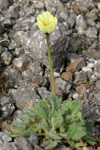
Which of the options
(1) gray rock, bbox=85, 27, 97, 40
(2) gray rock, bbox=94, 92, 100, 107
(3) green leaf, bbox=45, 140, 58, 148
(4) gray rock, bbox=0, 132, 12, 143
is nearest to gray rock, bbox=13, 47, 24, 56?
(1) gray rock, bbox=85, 27, 97, 40

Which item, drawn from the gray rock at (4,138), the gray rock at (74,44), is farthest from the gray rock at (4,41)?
the gray rock at (4,138)

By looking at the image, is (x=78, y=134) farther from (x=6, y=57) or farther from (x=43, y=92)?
(x=6, y=57)

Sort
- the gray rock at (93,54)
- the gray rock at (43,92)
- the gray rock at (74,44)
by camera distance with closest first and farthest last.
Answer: the gray rock at (43,92), the gray rock at (93,54), the gray rock at (74,44)

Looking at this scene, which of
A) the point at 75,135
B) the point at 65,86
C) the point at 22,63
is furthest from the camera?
the point at 22,63

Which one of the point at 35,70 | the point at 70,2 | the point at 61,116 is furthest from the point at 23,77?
the point at 70,2

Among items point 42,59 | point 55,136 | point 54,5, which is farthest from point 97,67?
point 54,5

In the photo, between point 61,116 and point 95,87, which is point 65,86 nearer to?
point 95,87

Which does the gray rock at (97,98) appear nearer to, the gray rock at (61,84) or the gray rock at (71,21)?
the gray rock at (61,84)

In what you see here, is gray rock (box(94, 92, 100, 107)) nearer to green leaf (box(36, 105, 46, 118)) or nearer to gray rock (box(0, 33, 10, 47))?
green leaf (box(36, 105, 46, 118))
